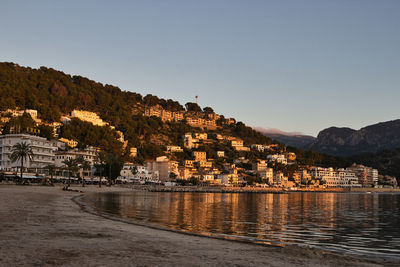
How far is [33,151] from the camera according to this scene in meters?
114

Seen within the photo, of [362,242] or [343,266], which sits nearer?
[343,266]

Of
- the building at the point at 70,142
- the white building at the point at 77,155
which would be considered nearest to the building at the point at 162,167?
the building at the point at 70,142

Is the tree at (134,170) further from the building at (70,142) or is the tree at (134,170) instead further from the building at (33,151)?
the building at (33,151)

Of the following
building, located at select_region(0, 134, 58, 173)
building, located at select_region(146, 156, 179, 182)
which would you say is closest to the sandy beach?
building, located at select_region(0, 134, 58, 173)

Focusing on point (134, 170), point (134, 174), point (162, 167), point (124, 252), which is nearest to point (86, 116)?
point (162, 167)

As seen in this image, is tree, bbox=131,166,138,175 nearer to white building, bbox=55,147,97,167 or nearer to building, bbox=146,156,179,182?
white building, bbox=55,147,97,167

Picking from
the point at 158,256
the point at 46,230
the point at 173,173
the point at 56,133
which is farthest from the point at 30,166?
the point at 158,256

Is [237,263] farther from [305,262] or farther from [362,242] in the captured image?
[362,242]

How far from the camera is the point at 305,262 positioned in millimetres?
13609

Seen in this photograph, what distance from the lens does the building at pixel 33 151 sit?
10781cm

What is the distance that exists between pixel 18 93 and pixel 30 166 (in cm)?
7248

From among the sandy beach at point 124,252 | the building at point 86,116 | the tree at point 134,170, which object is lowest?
the sandy beach at point 124,252

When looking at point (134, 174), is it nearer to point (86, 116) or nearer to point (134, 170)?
point (134, 170)

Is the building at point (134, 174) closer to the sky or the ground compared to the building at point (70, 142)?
closer to the ground
